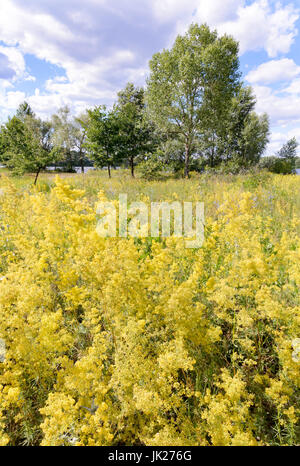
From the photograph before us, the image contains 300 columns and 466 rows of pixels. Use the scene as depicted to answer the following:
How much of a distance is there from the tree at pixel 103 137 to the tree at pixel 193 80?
13.9 feet

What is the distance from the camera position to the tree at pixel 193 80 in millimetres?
15273

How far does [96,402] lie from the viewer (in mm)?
1283

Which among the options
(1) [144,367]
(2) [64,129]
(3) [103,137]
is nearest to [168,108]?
(3) [103,137]

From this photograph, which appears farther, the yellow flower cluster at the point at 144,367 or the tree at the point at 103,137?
the tree at the point at 103,137

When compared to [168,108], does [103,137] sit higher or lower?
lower

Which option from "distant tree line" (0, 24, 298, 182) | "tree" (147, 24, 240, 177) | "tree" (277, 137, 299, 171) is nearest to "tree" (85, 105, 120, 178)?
"distant tree line" (0, 24, 298, 182)

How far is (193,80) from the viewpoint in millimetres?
15781

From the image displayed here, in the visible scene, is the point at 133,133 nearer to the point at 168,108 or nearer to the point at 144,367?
the point at 168,108

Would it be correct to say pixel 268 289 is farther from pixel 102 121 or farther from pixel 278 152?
pixel 278 152

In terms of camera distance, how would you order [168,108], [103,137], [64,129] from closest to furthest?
[103,137]
[168,108]
[64,129]

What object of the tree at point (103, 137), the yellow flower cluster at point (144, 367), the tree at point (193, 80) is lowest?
the yellow flower cluster at point (144, 367)

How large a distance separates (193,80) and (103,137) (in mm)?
7914

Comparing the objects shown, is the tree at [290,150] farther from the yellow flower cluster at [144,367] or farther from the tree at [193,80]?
the yellow flower cluster at [144,367]

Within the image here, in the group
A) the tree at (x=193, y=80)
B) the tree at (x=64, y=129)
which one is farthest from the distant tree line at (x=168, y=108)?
the tree at (x=64, y=129)
